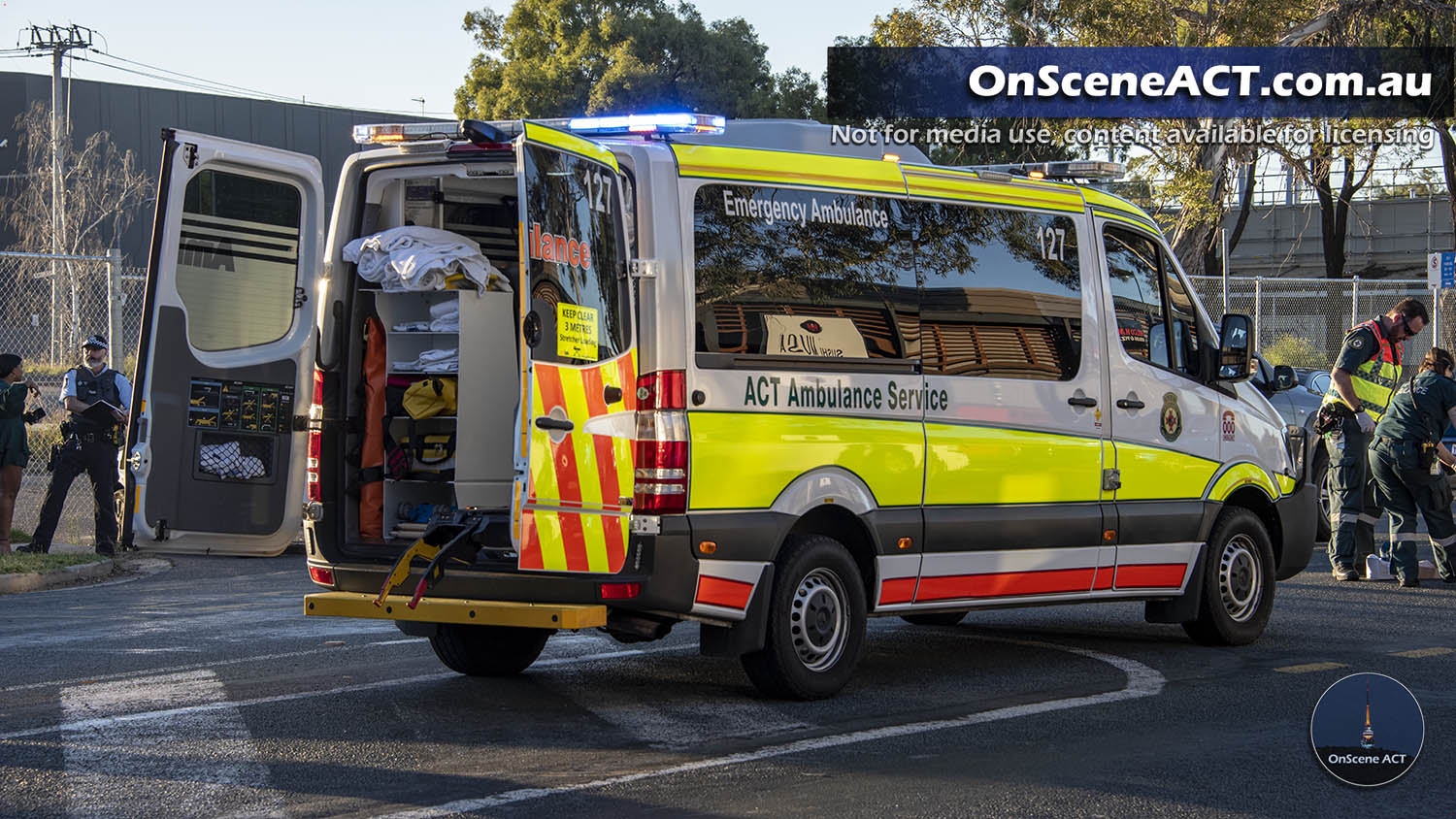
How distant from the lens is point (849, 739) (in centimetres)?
655

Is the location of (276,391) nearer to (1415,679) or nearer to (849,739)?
(849,739)

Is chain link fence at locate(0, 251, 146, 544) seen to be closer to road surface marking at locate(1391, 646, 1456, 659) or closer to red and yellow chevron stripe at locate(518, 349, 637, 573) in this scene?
red and yellow chevron stripe at locate(518, 349, 637, 573)

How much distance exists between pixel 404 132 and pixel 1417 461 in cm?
815

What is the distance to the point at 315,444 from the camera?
24.8 ft

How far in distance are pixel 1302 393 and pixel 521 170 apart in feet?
39.1

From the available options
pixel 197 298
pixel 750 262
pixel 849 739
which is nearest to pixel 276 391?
pixel 197 298

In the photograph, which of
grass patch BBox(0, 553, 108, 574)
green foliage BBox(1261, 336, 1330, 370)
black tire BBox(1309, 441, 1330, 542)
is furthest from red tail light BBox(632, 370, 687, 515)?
green foliage BBox(1261, 336, 1330, 370)

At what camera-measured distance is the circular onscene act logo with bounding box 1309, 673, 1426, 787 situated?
5.88m

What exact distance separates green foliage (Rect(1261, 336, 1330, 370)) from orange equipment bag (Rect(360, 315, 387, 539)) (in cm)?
2152

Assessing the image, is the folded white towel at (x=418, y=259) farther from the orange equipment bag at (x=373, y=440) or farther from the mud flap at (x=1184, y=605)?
the mud flap at (x=1184, y=605)

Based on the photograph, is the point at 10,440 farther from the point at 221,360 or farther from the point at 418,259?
the point at 418,259

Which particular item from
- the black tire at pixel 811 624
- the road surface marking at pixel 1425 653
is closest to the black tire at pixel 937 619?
the road surface marking at pixel 1425 653

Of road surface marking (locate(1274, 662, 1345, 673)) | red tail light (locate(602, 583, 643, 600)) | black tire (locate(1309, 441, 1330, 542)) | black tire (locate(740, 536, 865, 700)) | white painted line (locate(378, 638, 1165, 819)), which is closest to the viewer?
white painted line (locate(378, 638, 1165, 819))

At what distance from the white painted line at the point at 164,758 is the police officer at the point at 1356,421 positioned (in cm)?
863
